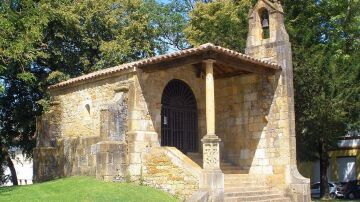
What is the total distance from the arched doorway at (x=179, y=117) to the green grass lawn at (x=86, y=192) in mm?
2862

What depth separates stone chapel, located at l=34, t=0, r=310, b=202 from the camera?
1509 centimetres

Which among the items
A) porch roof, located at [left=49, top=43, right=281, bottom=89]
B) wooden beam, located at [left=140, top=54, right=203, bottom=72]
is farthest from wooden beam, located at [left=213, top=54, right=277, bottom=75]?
wooden beam, located at [left=140, top=54, right=203, bottom=72]

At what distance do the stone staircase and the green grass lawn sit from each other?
75.7 inches

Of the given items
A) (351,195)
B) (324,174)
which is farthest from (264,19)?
(351,195)

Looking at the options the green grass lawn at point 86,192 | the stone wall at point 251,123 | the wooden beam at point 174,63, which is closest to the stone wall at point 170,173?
the green grass lawn at point 86,192

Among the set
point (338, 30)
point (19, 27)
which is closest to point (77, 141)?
point (19, 27)

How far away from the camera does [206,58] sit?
14828mm

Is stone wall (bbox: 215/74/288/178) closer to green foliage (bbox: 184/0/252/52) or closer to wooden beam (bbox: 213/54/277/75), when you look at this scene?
wooden beam (bbox: 213/54/277/75)

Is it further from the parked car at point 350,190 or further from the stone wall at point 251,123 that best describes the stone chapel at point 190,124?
the parked car at point 350,190

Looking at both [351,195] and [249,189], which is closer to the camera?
[249,189]

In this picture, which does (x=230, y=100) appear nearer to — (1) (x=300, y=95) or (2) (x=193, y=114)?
(2) (x=193, y=114)

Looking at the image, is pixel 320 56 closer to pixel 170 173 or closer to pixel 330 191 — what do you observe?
pixel 170 173

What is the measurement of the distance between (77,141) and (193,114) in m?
4.38

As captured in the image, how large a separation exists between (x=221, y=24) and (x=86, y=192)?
40.9 ft
